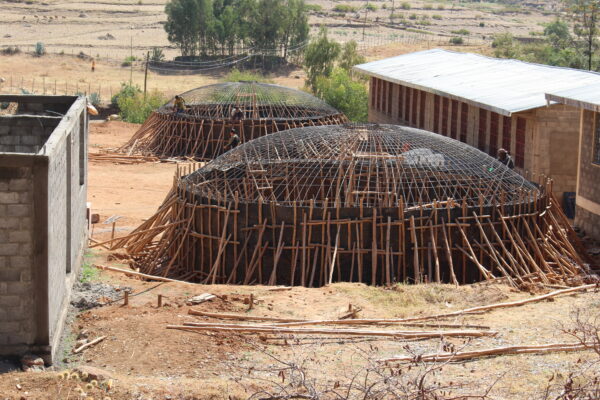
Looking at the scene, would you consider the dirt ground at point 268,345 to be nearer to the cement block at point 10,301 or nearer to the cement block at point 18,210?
the cement block at point 10,301

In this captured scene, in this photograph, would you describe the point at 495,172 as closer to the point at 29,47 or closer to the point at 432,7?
the point at 29,47

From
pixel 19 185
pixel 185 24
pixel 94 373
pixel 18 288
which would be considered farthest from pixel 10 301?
pixel 185 24

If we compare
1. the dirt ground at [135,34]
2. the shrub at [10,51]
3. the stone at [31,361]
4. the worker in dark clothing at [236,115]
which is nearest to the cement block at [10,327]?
the stone at [31,361]

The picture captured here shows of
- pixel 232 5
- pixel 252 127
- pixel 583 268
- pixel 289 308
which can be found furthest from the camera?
pixel 232 5

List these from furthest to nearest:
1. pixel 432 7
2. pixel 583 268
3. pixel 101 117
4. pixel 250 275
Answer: pixel 432 7 → pixel 101 117 → pixel 583 268 → pixel 250 275

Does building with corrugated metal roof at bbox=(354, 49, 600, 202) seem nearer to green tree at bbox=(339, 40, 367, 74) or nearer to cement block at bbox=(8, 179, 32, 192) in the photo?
cement block at bbox=(8, 179, 32, 192)

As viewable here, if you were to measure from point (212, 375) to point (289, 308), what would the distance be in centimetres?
292

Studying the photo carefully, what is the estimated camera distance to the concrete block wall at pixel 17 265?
449 inches

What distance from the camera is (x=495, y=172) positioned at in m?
18.3

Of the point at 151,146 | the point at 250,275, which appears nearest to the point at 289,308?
the point at 250,275

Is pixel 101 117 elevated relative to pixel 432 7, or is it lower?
lower

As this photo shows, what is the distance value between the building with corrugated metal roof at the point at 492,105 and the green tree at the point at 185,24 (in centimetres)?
2762

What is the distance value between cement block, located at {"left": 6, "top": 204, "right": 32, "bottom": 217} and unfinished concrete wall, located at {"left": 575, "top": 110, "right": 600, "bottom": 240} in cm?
1236

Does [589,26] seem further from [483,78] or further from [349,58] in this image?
[483,78]
